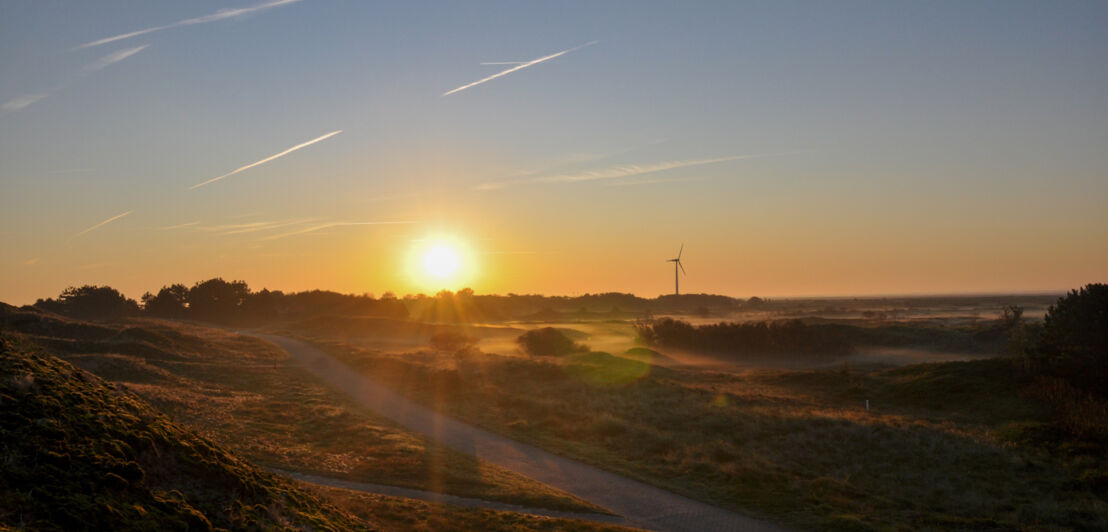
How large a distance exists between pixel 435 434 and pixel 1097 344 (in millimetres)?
29465

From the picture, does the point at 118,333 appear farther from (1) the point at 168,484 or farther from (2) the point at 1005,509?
(2) the point at 1005,509

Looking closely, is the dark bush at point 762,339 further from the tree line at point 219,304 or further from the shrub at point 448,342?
the tree line at point 219,304

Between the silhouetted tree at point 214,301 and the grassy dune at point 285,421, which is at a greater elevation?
the silhouetted tree at point 214,301

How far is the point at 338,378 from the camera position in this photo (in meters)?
39.1

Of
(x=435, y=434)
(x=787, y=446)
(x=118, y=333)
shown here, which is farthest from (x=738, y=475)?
(x=118, y=333)

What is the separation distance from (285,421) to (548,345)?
4148 cm

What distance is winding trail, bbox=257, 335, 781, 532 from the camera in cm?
1424

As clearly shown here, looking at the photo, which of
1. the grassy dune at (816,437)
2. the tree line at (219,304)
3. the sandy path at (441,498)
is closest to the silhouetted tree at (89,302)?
the tree line at (219,304)

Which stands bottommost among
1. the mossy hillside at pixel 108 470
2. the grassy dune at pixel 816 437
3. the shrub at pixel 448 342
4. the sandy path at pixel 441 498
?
the grassy dune at pixel 816 437

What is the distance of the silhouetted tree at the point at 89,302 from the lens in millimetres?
90625

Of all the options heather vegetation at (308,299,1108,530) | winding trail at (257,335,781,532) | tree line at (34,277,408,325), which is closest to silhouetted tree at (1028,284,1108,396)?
heather vegetation at (308,299,1108,530)

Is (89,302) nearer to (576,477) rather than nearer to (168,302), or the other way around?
(168,302)

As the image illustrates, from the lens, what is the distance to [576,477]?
59.6 ft

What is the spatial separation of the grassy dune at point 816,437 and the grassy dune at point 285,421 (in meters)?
4.38
